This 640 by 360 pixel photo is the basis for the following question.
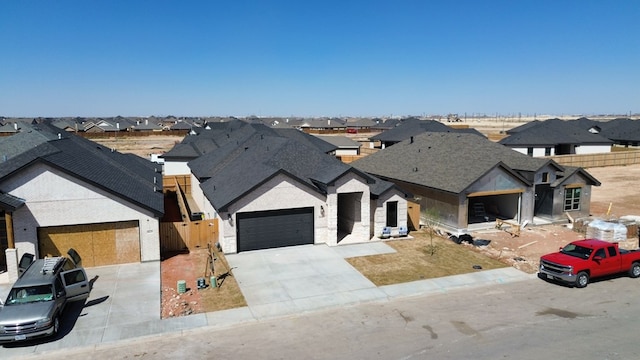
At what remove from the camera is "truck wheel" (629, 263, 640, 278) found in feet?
66.8

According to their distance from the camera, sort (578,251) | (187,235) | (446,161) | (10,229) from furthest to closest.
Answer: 1. (446,161)
2. (187,235)
3. (578,251)
4. (10,229)

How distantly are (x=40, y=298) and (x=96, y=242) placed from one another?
6596 millimetres

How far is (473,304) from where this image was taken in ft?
57.2

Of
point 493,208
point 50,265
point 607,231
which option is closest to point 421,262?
point 607,231

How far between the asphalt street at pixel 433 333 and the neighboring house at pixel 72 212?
818cm

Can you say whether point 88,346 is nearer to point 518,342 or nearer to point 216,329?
point 216,329

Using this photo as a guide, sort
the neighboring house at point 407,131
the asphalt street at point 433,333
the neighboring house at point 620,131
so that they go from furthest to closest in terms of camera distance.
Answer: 1. the neighboring house at point 620,131
2. the neighboring house at point 407,131
3. the asphalt street at point 433,333

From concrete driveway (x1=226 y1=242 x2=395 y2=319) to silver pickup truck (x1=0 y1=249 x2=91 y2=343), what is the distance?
20.5ft

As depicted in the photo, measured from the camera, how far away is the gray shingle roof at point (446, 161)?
2862 cm

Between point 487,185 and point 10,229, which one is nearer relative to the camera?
point 10,229

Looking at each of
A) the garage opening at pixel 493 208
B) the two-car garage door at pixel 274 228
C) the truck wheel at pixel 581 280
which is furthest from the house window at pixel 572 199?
the two-car garage door at pixel 274 228

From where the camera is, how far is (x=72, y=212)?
20.7m

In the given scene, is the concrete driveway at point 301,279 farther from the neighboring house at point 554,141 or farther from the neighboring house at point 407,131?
the neighboring house at point 407,131

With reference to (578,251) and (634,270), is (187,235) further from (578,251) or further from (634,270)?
(634,270)
